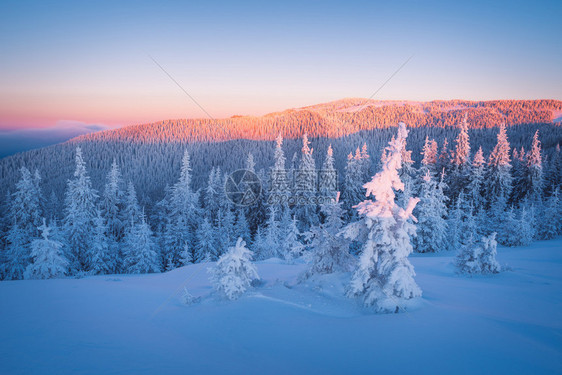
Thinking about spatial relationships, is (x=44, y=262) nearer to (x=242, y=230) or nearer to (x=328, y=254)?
(x=328, y=254)

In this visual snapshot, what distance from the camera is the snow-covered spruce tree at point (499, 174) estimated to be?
37812 millimetres

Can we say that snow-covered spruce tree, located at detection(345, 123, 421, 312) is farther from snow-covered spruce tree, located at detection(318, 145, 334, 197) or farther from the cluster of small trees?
snow-covered spruce tree, located at detection(318, 145, 334, 197)

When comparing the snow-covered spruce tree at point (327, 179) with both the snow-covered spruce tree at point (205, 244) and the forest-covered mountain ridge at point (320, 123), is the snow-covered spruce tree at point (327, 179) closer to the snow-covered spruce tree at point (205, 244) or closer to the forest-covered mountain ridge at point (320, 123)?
the snow-covered spruce tree at point (205, 244)

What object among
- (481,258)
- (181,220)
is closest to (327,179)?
(181,220)

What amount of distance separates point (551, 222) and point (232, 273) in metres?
33.2

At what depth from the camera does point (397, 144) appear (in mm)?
9742

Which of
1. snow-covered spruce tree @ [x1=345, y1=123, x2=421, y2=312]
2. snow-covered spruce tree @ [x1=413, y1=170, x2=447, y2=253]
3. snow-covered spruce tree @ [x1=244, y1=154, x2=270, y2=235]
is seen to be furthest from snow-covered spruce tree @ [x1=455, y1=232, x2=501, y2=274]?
snow-covered spruce tree @ [x1=244, y1=154, x2=270, y2=235]

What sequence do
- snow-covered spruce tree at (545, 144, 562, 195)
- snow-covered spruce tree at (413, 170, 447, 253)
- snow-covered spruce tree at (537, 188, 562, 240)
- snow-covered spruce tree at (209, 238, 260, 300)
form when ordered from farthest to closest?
1. snow-covered spruce tree at (545, 144, 562, 195)
2. snow-covered spruce tree at (537, 188, 562, 240)
3. snow-covered spruce tree at (413, 170, 447, 253)
4. snow-covered spruce tree at (209, 238, 260, 300)

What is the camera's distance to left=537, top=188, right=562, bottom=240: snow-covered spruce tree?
27.7 meters

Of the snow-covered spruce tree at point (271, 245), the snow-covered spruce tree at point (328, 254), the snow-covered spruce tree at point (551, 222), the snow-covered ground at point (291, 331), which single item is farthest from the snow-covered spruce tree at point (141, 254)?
the snow-covered spruce tree at point (551, 222)

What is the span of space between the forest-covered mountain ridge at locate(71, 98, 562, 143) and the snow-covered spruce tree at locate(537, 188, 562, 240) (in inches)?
3575

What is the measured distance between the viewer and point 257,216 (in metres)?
41.6

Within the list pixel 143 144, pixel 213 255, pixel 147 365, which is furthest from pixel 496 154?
pixel 143 144

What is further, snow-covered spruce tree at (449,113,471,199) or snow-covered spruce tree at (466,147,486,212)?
snow-covered spruce tree at (449,113,471,199)
